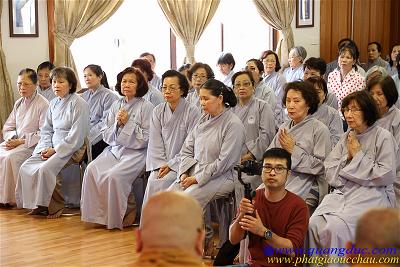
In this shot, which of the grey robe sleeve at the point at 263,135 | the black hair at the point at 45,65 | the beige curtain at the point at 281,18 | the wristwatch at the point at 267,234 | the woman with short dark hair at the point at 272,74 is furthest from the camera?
the beige curtain at the point at 281,18

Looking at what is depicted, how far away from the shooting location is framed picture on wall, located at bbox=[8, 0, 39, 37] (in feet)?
25.0

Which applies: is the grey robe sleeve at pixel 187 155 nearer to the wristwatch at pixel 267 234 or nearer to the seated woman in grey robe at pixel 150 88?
the wristwatch at pixel 267 234

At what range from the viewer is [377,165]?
4.13 metres

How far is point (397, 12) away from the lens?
11.0 meters

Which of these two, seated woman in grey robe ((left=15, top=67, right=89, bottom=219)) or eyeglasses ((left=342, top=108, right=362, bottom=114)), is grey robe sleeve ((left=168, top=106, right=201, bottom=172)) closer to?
seated woman in grey robe ((left=15, top=67, right=89, bottom=219))

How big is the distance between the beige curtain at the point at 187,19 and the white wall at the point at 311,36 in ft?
6.13

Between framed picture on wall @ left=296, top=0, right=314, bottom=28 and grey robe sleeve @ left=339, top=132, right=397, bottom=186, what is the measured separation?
248 inches

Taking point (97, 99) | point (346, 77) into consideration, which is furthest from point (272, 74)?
point (97, 99)

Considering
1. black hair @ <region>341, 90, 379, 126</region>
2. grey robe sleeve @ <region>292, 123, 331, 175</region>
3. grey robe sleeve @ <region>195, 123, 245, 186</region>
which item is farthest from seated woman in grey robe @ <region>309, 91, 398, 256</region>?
grey robe sleeve @ <region>195, 123, 245, 186</region>

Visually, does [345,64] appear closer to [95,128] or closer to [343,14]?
[95,128]

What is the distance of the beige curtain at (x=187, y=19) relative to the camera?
28.6 feet

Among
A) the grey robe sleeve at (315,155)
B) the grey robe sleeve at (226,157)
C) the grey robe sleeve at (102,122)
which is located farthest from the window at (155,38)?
the grey robe sleeve at (315,155)

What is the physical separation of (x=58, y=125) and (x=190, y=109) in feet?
4.72

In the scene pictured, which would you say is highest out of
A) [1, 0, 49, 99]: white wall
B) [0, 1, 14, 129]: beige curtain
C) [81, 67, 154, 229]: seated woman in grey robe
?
[1, 0, 49, 99]: white wall
